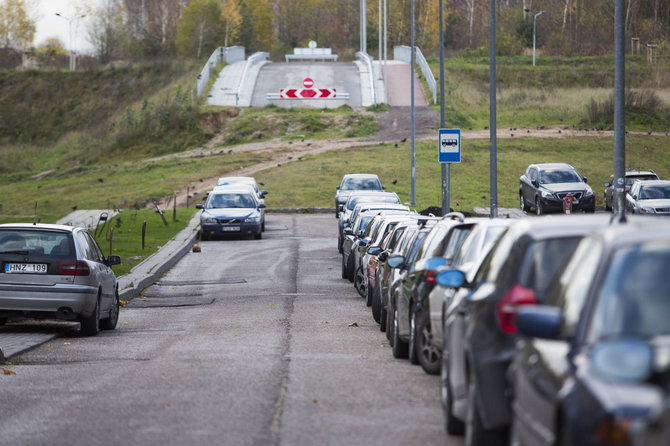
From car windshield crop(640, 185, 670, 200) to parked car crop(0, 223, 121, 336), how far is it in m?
24.2

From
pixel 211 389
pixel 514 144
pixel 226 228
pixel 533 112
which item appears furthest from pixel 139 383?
pixel 533 112

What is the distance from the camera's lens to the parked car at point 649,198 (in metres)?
35.1

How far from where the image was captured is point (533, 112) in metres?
74.1

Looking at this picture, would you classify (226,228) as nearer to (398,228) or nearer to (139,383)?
(398,228)

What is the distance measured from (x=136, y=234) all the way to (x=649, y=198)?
15517 mm

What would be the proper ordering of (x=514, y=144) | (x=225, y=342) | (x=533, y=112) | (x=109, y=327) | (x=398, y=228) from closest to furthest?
(x=225, y=342)
(x=109, y=327)
(x=398, y=228)
(x=514, y=144)
(x=533, y=112)

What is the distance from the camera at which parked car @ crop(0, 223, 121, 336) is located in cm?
1518

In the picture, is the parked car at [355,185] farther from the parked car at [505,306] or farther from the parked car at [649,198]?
the parked car at [505,306]

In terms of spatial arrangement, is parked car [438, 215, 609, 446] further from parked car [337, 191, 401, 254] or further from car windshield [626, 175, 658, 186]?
car windshield [626, 175, 658, 186]

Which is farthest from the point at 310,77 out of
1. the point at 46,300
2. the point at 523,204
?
the point at 46,300

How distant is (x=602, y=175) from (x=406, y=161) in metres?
9.13

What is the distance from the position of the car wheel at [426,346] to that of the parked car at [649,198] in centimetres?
2486

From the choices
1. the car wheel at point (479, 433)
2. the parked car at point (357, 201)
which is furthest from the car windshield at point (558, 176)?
the car wheel at point (479, 433)

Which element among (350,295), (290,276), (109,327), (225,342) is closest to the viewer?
(225,342)
